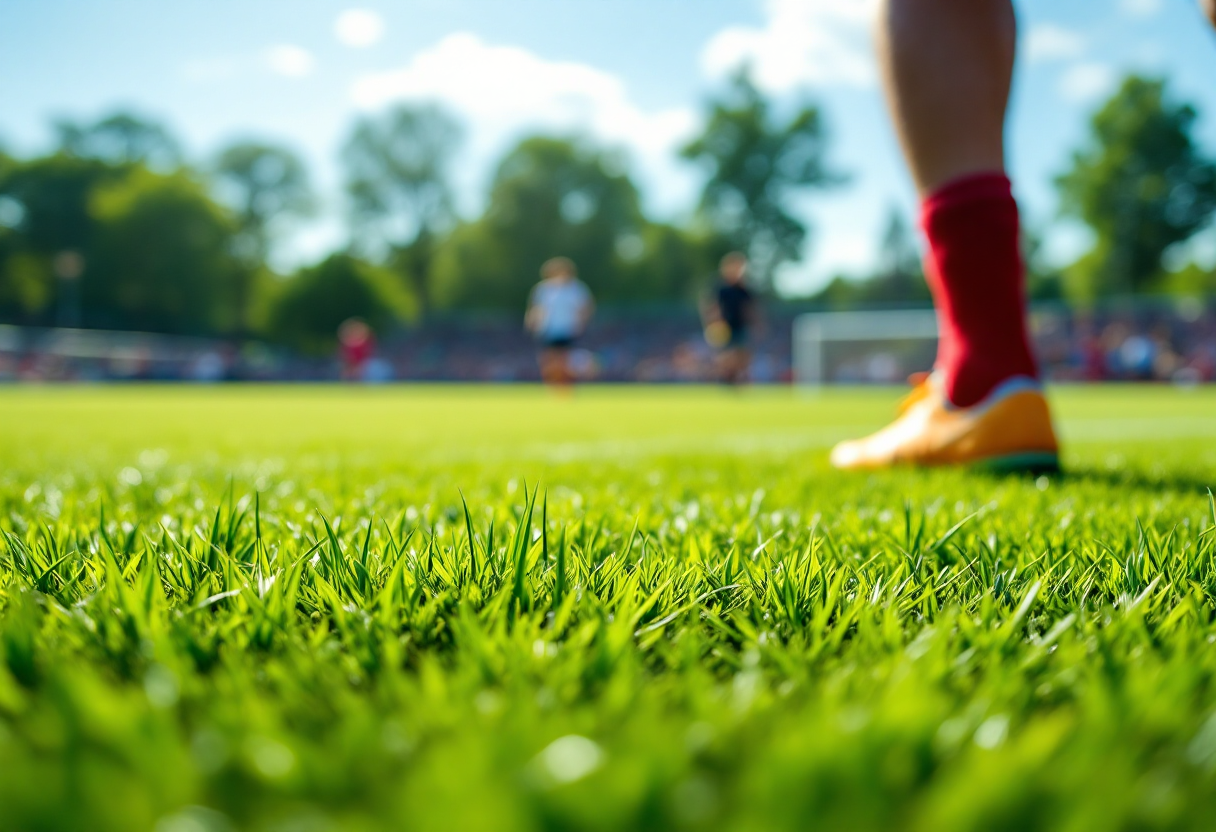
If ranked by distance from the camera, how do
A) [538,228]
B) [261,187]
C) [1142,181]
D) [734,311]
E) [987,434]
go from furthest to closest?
1. [261,187]
2. [538,228]
3. [1142,181]
4. [734,311]
5. [987,434]

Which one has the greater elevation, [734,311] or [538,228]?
[538,228]

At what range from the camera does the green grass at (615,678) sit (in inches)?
14.4

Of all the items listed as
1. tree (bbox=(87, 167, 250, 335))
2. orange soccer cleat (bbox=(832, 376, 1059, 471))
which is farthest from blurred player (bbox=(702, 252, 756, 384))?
tree (bbox=(87, 167, 250, 335))

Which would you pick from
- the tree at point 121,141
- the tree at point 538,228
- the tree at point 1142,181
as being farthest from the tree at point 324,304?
the tree at point 1142,181

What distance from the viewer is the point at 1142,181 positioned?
42.1m

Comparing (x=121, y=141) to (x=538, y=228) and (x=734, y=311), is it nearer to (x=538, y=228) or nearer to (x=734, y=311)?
(x=538, y=228)

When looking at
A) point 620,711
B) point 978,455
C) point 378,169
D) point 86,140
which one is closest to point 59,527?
point 620,711

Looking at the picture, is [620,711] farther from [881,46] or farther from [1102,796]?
[881,46]

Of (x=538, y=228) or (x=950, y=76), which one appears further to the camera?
(x=538, y=228)

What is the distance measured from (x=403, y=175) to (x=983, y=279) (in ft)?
171

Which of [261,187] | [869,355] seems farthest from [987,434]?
[261,187]

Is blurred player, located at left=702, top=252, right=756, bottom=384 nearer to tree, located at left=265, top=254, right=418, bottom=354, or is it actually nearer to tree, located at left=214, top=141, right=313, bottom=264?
tree, located at left=265, top=254, right=418, bottom=354

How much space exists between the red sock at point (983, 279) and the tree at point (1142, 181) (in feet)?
157

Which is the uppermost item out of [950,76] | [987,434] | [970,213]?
[950,76]
